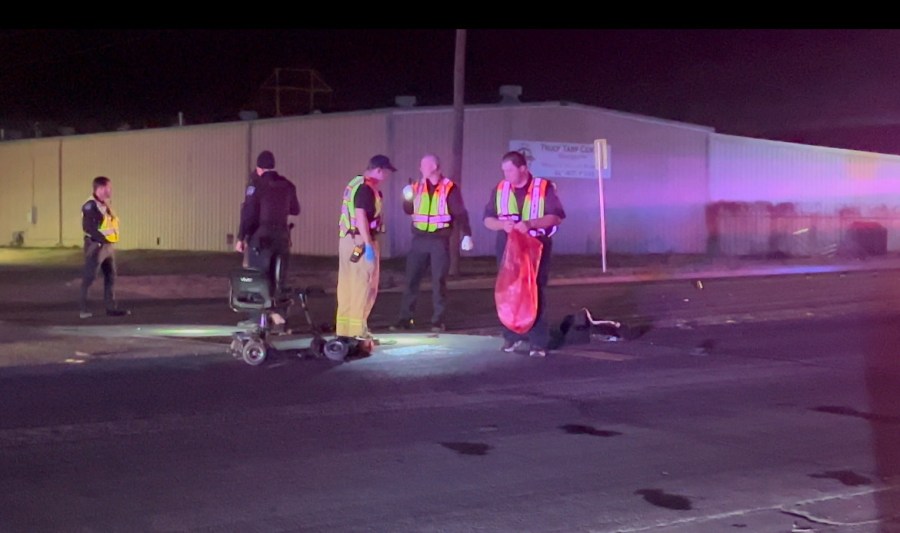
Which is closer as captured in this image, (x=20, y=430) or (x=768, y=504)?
(x=768, y=504)

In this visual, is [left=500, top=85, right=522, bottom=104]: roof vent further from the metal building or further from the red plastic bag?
the red plastic bag

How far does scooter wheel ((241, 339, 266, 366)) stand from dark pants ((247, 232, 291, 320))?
498 mm

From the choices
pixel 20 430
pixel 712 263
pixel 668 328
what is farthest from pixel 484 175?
pixel 20 430

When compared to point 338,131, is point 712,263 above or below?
below

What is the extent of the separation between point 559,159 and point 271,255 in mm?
20702

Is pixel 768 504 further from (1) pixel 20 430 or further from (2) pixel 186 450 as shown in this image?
(1) pixel 20 430

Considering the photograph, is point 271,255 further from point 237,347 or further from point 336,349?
point 336,349

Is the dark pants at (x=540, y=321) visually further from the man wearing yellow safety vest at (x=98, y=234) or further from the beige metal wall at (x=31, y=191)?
the beige metal wall at (x=31, y=191)

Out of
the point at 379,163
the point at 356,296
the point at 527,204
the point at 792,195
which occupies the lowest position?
the point at 356,296

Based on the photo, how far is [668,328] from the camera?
44.3 ft

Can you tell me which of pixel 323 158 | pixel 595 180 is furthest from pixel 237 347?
pixel 595 180

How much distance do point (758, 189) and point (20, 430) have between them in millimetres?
30775

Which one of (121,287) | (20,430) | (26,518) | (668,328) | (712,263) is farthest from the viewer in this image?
(712,263)

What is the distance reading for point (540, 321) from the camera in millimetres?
11078
